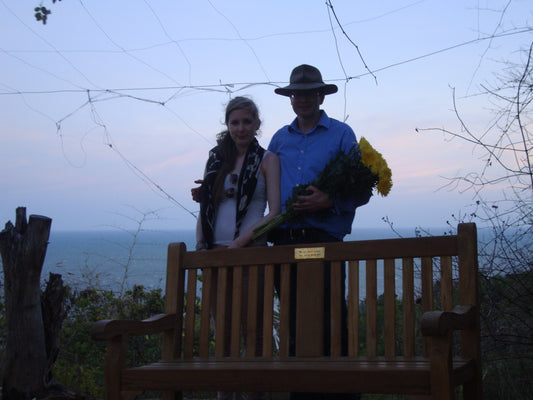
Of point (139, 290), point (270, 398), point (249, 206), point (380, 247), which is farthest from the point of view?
point (139, 290)

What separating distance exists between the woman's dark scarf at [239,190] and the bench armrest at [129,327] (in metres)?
0.51

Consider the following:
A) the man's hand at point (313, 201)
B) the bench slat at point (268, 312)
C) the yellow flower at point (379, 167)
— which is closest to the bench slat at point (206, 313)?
the bench slat at point (268, 312)

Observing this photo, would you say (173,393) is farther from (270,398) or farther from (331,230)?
(270,398)

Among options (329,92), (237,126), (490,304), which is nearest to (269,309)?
(237,126)

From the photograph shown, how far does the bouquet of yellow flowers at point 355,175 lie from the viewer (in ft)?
10.3

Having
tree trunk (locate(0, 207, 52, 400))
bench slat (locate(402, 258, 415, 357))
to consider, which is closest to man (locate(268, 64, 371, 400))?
bench slat (locate(402, 258, 415, 357))

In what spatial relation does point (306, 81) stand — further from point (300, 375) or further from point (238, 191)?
point (300, 375)

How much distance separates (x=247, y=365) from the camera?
277cm

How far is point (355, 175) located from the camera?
10.4 feet

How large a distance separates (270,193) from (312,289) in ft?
1.88

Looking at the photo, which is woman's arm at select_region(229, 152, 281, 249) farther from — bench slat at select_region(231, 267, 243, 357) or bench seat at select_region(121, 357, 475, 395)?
bench seat at select_region(121, 357, 475, 395)

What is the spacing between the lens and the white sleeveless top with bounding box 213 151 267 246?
3.48 metres

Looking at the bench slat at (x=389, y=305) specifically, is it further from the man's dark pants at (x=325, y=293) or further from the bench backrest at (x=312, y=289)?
the man's dark pants at (x=325, y=293)

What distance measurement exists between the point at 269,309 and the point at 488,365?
5.43 feet
